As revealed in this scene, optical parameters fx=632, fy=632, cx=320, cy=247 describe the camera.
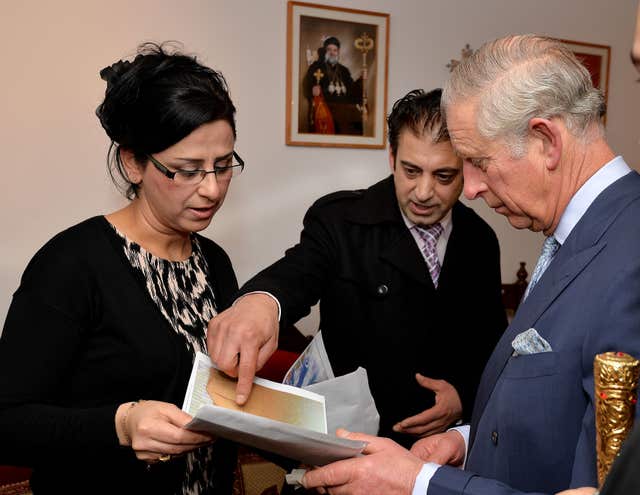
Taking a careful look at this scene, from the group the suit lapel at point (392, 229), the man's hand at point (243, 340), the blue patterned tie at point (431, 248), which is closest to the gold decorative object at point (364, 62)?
the suit lapel at point (392, 229)

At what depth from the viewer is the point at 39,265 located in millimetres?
1532

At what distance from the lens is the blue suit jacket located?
3.51 feet

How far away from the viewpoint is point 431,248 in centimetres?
211

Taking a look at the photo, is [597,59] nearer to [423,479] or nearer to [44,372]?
[423,479]

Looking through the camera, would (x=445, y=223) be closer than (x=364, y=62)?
Yes

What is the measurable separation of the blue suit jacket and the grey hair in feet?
0.54

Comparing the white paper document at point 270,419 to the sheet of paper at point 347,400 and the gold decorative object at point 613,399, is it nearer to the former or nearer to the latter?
the sheet of paper at point 347,400

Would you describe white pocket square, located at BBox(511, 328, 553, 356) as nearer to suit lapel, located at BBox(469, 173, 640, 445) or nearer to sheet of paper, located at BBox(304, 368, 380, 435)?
suit lapel, located at BBox(469, 173, 640, 445)

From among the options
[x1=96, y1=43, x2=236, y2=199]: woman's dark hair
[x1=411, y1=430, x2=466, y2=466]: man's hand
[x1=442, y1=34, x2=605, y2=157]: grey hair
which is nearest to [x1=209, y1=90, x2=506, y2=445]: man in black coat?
[x1=411, y1=430, x2=466, y2=466]: man's hand

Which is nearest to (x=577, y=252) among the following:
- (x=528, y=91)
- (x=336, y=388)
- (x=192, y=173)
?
(x=528, y=91)

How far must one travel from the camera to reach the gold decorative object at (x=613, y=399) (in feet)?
2.55

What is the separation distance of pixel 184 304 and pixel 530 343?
933 mm

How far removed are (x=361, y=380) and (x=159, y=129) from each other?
2.70ft

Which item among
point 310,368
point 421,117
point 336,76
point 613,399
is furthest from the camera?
point 336,76
